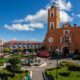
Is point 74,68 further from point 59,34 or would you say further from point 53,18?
point 53,18

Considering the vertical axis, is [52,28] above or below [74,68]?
above

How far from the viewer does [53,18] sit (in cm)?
7056

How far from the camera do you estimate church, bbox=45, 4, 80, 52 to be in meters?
68.4

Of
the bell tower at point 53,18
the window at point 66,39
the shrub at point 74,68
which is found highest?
the bell tower at point 53,18

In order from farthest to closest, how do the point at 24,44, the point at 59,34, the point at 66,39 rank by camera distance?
1. the point at 24,44
2. the point at 59,34
3. the point at 66,39

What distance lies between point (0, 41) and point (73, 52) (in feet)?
117

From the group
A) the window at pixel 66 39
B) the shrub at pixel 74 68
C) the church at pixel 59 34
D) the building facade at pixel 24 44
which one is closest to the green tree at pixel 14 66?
the shrub at pixel 74 68

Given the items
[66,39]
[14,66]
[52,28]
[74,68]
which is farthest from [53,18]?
[14,66]

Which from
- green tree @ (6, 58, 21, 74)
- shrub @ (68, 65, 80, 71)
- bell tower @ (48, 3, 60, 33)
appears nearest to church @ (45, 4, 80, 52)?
bell tower @ (48, 3, 60, 33)

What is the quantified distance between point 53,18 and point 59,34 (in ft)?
14.2

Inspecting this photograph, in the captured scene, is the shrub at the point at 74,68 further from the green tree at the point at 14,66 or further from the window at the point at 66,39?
the window at the point at 66,39

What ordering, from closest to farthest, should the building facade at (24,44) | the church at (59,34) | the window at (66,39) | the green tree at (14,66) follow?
the green tree at (14,66)
the church at (59,34)
the window at (66,39)
the building facade at (24,44)

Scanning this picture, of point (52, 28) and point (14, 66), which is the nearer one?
point (14, 66)

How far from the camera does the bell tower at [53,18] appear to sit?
70250mm
